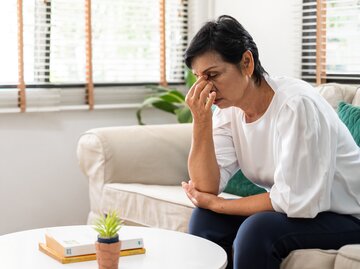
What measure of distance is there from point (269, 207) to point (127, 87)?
209 centimetres

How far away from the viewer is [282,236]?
1.86 meters

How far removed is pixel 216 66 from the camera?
2.04 m

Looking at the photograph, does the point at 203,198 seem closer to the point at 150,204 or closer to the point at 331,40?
the point at 150,204

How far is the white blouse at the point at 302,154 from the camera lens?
1.90 m

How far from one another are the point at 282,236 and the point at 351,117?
0.75 meters

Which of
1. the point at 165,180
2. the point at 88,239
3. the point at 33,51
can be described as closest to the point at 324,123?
the point at 88,239

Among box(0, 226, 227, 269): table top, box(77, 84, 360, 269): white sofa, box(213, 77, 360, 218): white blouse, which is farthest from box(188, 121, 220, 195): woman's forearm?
box(77, 84, 360, 269): white sofa

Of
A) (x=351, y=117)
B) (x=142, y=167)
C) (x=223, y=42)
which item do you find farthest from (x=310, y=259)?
(x=142, y=167)

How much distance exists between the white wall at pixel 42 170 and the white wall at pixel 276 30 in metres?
0.89

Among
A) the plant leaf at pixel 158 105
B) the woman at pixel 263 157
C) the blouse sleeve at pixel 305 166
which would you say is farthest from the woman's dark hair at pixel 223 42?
the plant leaf at pixel 158 105

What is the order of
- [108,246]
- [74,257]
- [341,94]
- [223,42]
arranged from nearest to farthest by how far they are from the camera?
1. [108,246]
2. [74,257]
3. [223,42]
4. [341,94]

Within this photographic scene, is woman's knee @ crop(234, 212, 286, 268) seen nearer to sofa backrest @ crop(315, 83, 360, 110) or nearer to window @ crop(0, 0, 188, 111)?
sofa backrest @ crop(315, 83, 360, 110)

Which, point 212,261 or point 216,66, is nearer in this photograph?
point 212,261

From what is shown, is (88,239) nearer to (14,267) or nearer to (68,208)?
(14,267)
